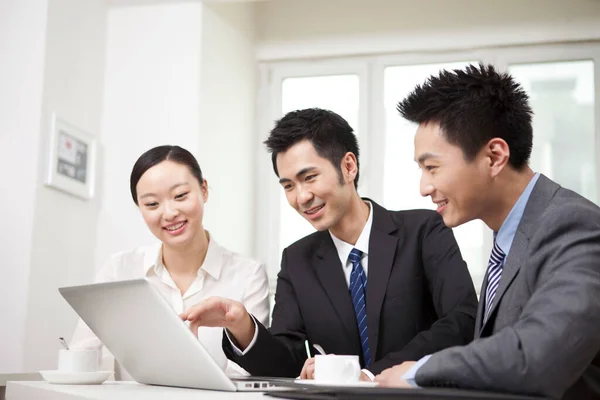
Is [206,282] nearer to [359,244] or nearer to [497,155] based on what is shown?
[359,244]

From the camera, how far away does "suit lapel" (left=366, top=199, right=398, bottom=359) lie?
220cm

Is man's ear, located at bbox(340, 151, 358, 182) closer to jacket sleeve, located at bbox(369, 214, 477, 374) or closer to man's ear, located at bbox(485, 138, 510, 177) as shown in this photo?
jacket sleeve, located at bbox(369, 214, 477, 374)

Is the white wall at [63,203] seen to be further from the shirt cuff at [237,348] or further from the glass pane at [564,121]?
the glass pane at [564,121]

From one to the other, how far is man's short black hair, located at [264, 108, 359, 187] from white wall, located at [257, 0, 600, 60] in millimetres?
2702

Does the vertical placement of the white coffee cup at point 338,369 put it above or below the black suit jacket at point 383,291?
below

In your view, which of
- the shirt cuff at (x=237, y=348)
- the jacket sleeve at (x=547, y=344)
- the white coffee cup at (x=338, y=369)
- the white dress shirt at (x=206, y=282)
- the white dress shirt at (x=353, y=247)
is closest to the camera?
the jacket sleeve at (x=547, y=344)

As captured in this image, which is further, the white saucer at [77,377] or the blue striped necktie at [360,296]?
the blue striped necktie at [360,296]

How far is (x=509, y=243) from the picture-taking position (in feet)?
5.15

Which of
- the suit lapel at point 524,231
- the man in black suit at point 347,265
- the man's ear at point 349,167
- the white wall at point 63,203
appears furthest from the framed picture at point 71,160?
the suit lapel at point 524,231

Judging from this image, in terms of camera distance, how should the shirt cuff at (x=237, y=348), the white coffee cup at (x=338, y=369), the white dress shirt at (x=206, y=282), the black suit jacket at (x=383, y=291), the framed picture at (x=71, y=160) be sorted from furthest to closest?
the framed picture at (x=71, y=160) → the white dress shirt at (x=206, y=282) → the black suit jacket at (x=383, y=291) → the shirt cuff at (x=237, y=348) → the white coffee cup at (x=338, y=369)

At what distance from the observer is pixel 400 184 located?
4.89 meters

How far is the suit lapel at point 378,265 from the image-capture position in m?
2.20

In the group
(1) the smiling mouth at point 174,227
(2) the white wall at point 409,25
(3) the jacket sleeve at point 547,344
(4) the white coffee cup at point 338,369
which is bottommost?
(4) the white coffee cup at point 338,369

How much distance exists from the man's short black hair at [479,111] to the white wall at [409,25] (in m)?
3.35
